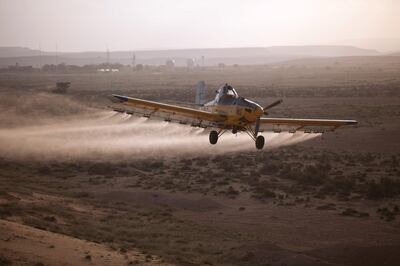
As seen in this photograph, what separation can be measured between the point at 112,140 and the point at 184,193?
1955 centimetres

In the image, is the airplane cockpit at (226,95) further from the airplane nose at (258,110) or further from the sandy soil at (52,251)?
the sandy soil at (52,251)

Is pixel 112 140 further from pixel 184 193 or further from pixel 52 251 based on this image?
pixel 52 251

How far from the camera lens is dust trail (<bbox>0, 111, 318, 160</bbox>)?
57.6 metres

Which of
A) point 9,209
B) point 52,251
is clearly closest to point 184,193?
point 9,209

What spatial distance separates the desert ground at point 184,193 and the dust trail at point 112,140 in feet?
0.60

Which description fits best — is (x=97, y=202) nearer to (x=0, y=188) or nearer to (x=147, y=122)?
(x=0, y=188)

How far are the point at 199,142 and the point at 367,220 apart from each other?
33511mm

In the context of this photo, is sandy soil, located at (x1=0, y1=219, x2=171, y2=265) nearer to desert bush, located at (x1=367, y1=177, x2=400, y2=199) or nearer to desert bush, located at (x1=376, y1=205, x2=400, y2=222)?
desert bush, located at (x1=376, y1=205, x2=400, y2=222)

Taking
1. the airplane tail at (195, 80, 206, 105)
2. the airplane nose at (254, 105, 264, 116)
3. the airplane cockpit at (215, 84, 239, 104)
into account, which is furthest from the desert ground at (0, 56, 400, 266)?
the airplane cockpit at (215, 84, 239, 104)

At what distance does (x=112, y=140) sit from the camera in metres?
61.9

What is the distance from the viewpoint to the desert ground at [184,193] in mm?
30969

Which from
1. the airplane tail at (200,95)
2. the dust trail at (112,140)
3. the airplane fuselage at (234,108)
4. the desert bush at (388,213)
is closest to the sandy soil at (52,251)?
the airplane fuselage at (234,108)

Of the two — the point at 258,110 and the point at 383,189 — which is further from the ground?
the point at 258,110

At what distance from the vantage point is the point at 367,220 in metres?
38.2
